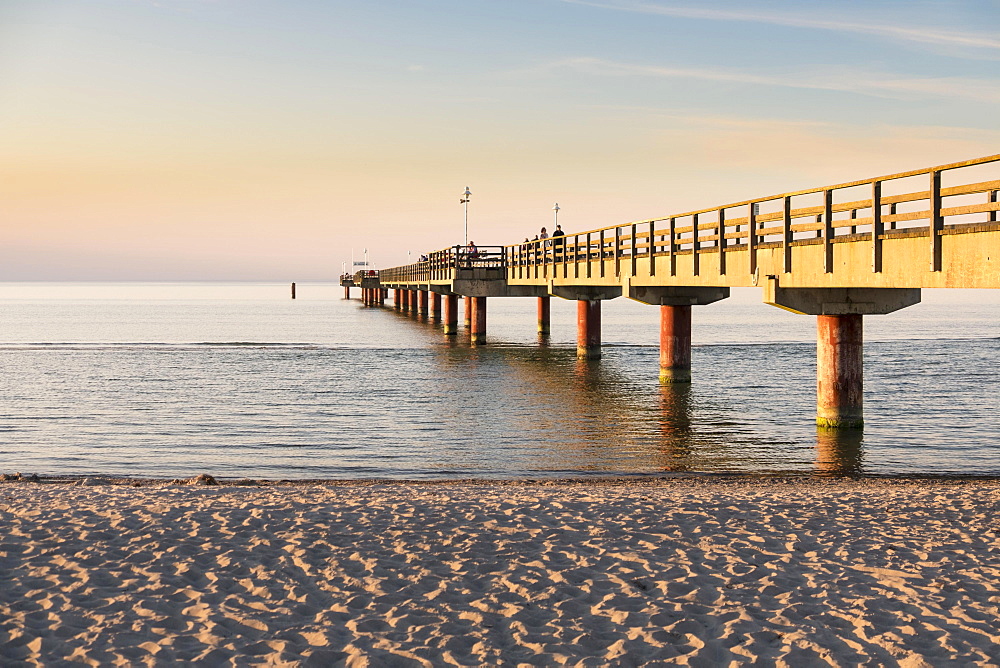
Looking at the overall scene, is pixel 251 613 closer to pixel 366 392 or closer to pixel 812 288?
pixel 812 288

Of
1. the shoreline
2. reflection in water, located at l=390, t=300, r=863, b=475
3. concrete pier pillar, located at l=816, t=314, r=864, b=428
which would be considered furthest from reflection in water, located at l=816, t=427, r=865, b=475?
the shoreline

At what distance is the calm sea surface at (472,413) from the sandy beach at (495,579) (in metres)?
4.24

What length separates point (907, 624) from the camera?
6.83 metres

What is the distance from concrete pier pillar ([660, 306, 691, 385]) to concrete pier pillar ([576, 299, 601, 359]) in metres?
8.00

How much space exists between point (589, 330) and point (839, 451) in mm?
20634

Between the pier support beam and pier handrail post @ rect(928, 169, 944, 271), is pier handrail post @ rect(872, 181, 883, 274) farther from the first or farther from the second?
the pier support beam

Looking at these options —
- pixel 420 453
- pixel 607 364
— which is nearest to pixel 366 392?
pixel 420 453

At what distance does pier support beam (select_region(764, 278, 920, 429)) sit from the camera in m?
17.7

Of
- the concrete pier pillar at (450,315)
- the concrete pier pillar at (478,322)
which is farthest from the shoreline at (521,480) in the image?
the concrete pier pillar at (450,315)

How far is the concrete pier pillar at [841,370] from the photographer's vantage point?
1802 cm

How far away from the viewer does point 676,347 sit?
92.0 ft

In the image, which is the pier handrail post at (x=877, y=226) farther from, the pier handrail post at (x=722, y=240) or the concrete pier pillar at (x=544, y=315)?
the concrete pier pillar at (x=544, y=315)

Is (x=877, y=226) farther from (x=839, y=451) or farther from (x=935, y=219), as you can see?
(x=839, y=451)

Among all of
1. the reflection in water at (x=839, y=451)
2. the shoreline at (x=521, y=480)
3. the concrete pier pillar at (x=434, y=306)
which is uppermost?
the concrete pier pillar at (x=434, y=306)
